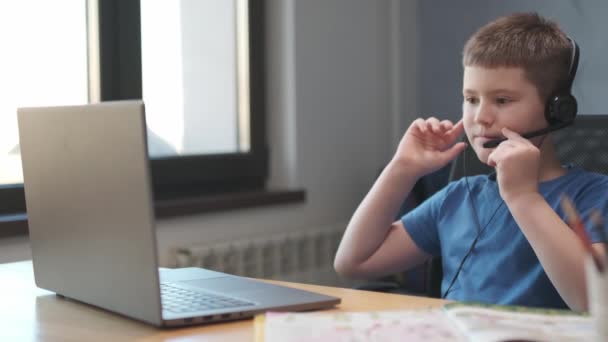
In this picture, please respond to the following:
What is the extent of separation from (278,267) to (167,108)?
2.08 feet

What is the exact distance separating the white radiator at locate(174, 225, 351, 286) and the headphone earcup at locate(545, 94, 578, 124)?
52.9 inches

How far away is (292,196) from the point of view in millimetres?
2812

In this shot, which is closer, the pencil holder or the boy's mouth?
the pencil holder

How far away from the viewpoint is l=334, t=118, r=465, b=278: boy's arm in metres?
1.45

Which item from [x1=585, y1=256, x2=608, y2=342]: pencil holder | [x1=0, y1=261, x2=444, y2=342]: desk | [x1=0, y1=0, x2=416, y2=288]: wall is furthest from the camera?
[x1=0, y1=0, x2=416, y2=288]: wall

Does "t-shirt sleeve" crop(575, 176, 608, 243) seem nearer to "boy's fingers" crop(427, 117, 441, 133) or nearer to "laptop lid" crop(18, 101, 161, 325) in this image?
"boy's fingers" crop(427, 117, 441, 133)

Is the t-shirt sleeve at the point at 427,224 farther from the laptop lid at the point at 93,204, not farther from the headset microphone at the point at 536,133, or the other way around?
the laptop lid at the point at 93,204

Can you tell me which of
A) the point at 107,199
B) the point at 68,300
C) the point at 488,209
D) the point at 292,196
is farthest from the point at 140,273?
the point at 292,196

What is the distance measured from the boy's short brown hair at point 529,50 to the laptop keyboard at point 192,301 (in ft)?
1.94

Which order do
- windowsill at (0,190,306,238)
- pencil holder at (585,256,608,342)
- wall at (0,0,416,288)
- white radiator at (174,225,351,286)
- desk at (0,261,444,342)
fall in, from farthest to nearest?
1. wall at (0,0,416,288)
2. white radiator at (174,225,351,286)
3. windowsill at (0,190,306,238)
4. desk at (0,261,444,342)
5. pencil holder at (585,256,608,342)

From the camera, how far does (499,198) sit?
55.5 inches

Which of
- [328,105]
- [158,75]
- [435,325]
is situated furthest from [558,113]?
[328,105]

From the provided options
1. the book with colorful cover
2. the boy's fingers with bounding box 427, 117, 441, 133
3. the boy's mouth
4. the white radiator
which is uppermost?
the boy's fingers with bounding box 427, 117, 441, 133

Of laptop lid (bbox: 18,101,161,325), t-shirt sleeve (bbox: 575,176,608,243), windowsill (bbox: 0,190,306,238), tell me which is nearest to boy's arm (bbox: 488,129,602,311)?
t-shirt sleeve (bbox: 575,176,608,243)
